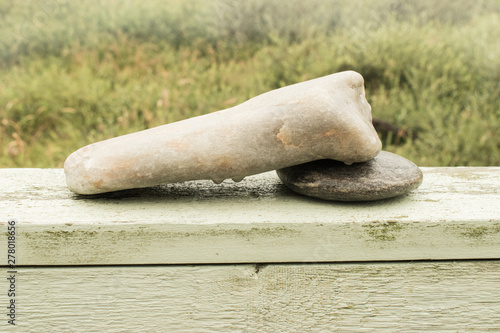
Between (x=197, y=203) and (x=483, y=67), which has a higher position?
(x=483, y=67)

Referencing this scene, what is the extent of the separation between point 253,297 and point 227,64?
3.54 metres

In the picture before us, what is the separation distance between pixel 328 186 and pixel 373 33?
129 inches

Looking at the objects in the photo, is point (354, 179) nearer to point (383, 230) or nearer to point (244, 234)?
point (383, 230)

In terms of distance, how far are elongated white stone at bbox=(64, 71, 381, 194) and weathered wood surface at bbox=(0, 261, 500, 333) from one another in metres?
0.29

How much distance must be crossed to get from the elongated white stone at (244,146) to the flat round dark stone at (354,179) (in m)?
0.06

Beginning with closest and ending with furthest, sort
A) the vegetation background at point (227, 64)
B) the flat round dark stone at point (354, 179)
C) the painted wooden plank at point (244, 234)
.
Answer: the painted wooden plank at point (244, 234) → the flat round dark stone at point (354, 179) → the vegetation background at point (227, 64)

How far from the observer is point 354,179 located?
4.72 ft

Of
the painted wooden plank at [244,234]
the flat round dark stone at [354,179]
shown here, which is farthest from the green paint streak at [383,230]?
the flat round dark stone at [354,179]

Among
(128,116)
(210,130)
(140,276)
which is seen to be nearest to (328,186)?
(210,130)

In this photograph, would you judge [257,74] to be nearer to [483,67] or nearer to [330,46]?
[330,46]

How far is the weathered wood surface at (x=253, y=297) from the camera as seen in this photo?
1.31 m

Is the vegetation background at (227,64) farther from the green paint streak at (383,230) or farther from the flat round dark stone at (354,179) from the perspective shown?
the green paint streak at (383,230)

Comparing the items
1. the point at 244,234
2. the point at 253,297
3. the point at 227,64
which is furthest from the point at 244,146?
the point at 227,64

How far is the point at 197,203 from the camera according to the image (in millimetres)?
1470
